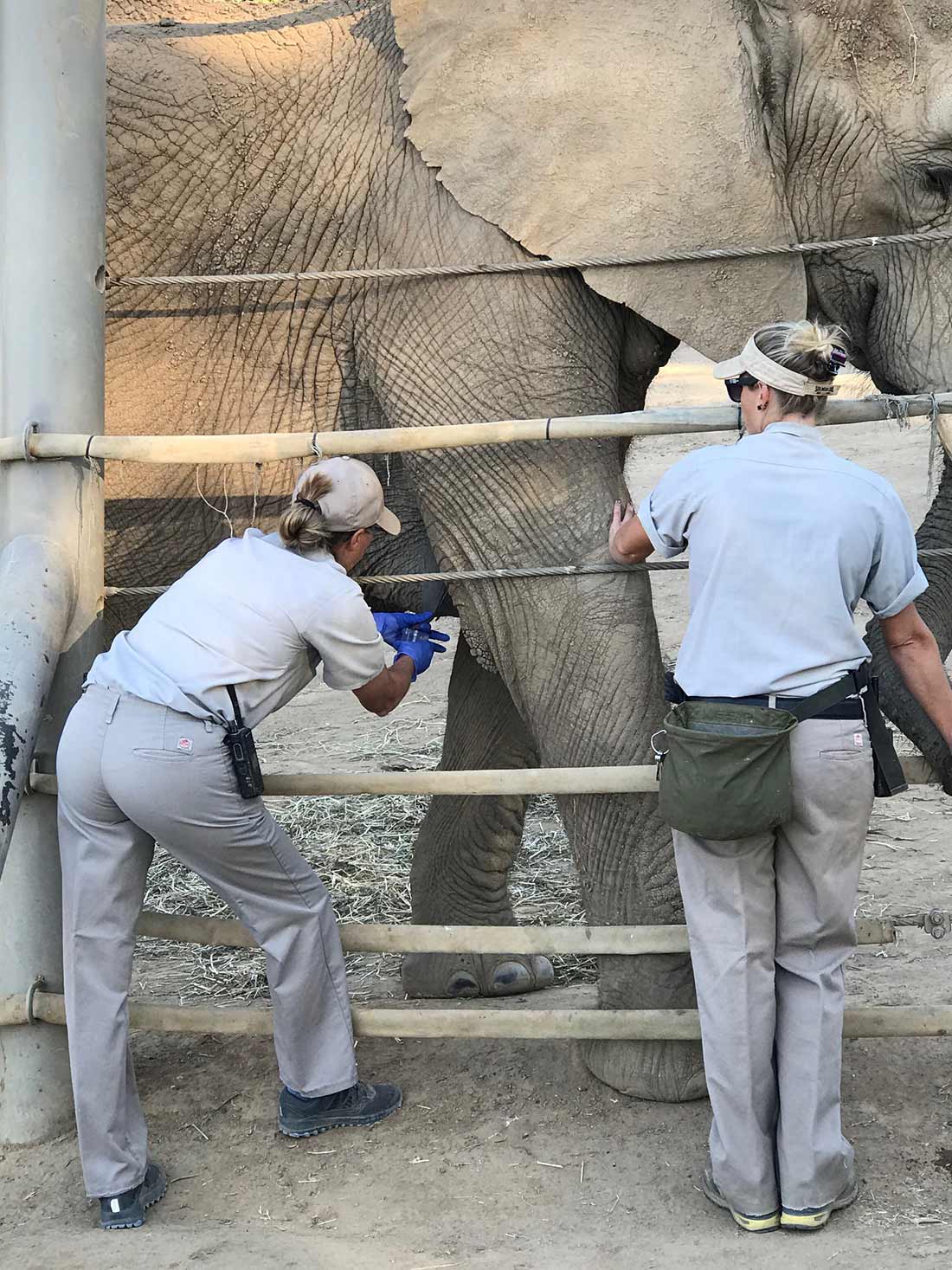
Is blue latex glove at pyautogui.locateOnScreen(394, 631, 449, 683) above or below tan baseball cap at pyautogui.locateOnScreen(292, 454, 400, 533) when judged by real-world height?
below

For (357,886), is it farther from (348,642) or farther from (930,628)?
(348,642)

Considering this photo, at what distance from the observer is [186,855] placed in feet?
10.0

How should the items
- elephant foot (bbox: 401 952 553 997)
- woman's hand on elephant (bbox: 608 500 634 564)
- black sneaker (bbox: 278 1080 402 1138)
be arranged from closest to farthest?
woman's hand on elephant (bbox: 608 500 634 564) → black sneaker (bbox: 278 1080 402 1138) → elephant foot (bbox: 401 952 553 997)

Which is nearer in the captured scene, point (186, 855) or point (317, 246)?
point (186, 855)

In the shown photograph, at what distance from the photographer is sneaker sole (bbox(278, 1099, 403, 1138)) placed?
3.40 m

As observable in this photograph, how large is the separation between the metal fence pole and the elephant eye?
182cm

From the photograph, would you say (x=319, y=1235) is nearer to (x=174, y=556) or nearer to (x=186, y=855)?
(x=186, y=855)

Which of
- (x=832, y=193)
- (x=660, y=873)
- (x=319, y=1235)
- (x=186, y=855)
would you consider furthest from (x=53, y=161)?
(x=319, y=1235)

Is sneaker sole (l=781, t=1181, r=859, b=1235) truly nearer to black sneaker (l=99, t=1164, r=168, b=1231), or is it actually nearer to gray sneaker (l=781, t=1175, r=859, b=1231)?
gray sneaker (l=781, t=1175, r=859, b=1231)

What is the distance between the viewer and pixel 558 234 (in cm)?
349

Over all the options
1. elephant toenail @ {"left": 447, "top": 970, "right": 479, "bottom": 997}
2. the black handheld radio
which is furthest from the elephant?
elephant toenail @ {"left": 447, "top": 970, "right": 479, "bottom": 997}

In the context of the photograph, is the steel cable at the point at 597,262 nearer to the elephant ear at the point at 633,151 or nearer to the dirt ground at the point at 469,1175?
the elephant ear at the point at 633,151

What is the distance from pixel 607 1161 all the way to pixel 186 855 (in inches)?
43.9

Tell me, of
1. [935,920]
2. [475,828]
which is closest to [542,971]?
[475,828]
